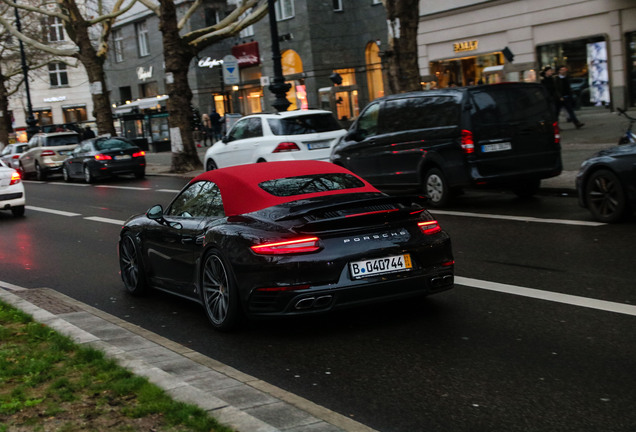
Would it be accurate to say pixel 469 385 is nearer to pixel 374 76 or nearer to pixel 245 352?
pixel 245 352

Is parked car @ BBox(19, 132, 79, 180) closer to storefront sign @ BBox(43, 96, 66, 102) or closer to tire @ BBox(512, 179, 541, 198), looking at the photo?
tire @ BBox(512, 179, 541, 198)

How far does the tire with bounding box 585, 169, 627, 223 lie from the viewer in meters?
10.9

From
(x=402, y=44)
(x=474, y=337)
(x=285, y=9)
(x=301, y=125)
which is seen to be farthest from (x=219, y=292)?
(x=285, y=9)

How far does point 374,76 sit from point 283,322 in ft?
126

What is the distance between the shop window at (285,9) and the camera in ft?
148

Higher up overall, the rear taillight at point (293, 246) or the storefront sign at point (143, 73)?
the storefront sign at point (143, 73)

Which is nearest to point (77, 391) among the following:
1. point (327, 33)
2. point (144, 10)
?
point (327, 33)

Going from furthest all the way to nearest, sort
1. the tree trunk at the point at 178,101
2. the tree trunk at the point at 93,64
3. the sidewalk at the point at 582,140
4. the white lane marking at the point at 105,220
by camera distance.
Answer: the tree trunk at the point at 93,64 < the tree trunk at the point at 178,101 < the white lane marking at the point at 105,220 < the sidewalk at the point at 582,140

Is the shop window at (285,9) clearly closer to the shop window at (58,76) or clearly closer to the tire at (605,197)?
the tire at (605,197)

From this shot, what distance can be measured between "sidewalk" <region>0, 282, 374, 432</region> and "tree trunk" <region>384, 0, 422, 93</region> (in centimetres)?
1411

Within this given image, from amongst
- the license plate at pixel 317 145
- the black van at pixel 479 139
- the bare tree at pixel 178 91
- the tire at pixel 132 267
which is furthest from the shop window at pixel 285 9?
the tire at pixel 132 267

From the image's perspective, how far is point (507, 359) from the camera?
5.82m

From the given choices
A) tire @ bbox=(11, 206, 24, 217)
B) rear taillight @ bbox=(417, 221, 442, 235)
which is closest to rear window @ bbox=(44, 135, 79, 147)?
tire @ bbox=(11, 206, 24, 217)

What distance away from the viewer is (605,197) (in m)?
11.2
